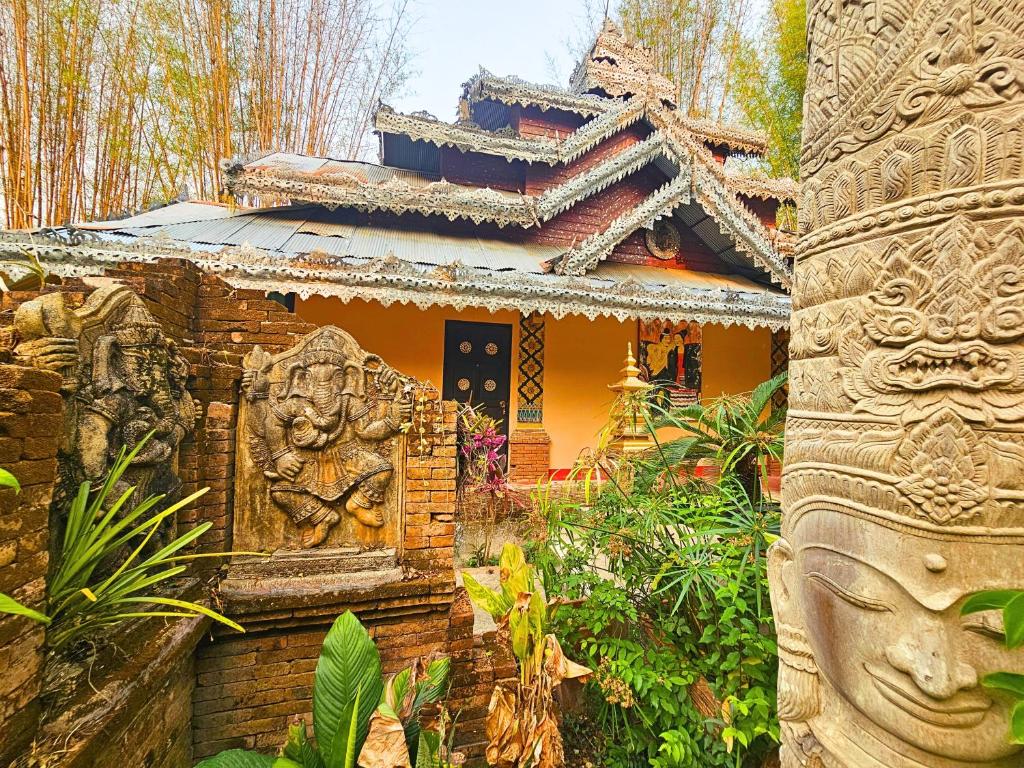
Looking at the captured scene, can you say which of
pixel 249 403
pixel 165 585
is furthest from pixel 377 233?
pixel 165 585

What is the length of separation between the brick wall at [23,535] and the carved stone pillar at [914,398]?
7.75 ft

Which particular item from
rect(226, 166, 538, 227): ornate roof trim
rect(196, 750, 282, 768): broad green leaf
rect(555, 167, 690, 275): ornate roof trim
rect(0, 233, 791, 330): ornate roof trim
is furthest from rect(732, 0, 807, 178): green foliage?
rect(196, 750, 282, 768): broad green leaf

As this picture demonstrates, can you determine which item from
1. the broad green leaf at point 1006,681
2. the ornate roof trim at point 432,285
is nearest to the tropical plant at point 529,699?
the broad green leaf at point 1006,681

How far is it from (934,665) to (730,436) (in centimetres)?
194

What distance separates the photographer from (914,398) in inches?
43.5

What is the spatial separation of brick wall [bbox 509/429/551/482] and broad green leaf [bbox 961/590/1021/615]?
6.07 meters

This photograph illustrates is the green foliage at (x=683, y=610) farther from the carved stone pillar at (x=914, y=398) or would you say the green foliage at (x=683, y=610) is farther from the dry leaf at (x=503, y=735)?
the carved stone pillar at (x=914, y=398)

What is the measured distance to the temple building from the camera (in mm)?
5285

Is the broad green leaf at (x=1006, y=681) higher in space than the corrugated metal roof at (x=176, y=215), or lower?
lower

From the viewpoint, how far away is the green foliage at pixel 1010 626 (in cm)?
84

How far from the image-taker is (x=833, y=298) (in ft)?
4.20

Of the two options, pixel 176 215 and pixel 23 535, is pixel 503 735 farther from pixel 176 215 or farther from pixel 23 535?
pixel 176 215

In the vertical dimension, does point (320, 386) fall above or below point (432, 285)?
below

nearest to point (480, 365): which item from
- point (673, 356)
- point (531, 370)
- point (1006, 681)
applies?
point (531, 370)
